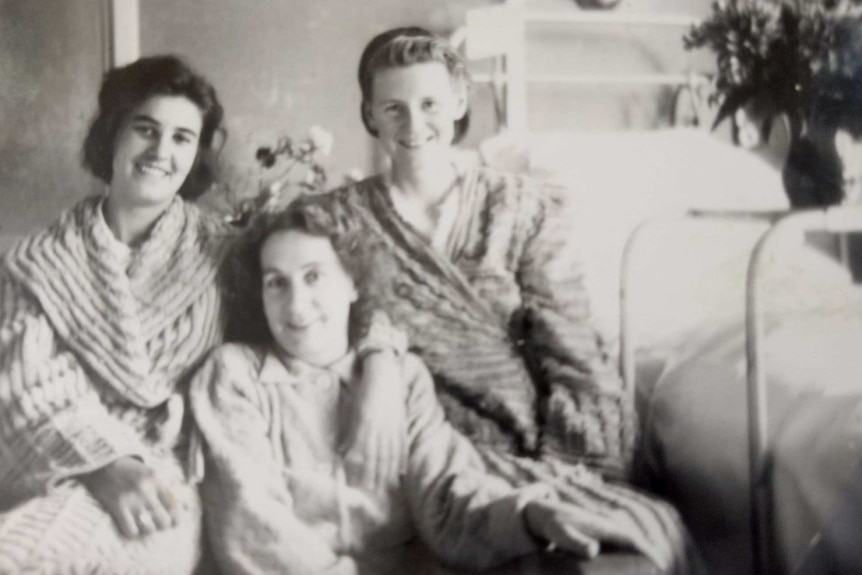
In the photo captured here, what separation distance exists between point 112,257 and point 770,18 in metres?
0.88

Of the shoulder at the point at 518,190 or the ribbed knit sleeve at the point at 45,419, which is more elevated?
the shoulder at the point at 518,190

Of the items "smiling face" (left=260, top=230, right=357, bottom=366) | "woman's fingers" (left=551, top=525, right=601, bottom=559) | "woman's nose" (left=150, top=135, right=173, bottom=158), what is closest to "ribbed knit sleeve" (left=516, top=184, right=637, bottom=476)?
"woman's fingers" (left=551, top=525, right=601, bottom=559)

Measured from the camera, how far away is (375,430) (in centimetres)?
106

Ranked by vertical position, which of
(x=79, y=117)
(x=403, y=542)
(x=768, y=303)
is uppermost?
(x=79, y=117)

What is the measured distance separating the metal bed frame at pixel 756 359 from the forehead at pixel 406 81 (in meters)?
0.31

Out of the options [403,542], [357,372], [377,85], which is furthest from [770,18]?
[403,542]

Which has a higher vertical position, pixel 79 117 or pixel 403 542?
pixel 79 117

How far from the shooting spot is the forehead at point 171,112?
1092 mm

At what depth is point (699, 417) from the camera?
43.9 inches

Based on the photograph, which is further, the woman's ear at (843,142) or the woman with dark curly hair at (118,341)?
the woman's ear at (843,142)

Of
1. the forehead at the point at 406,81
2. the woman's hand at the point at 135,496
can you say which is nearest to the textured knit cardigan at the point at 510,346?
the forehead at the point at 406,81

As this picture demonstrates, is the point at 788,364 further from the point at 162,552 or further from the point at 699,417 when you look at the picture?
the point at 162,552

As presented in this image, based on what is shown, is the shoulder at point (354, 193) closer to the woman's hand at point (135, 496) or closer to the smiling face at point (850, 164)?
the woman's hand at point (135, 496)

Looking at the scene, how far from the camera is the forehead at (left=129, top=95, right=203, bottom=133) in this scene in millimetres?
1092
